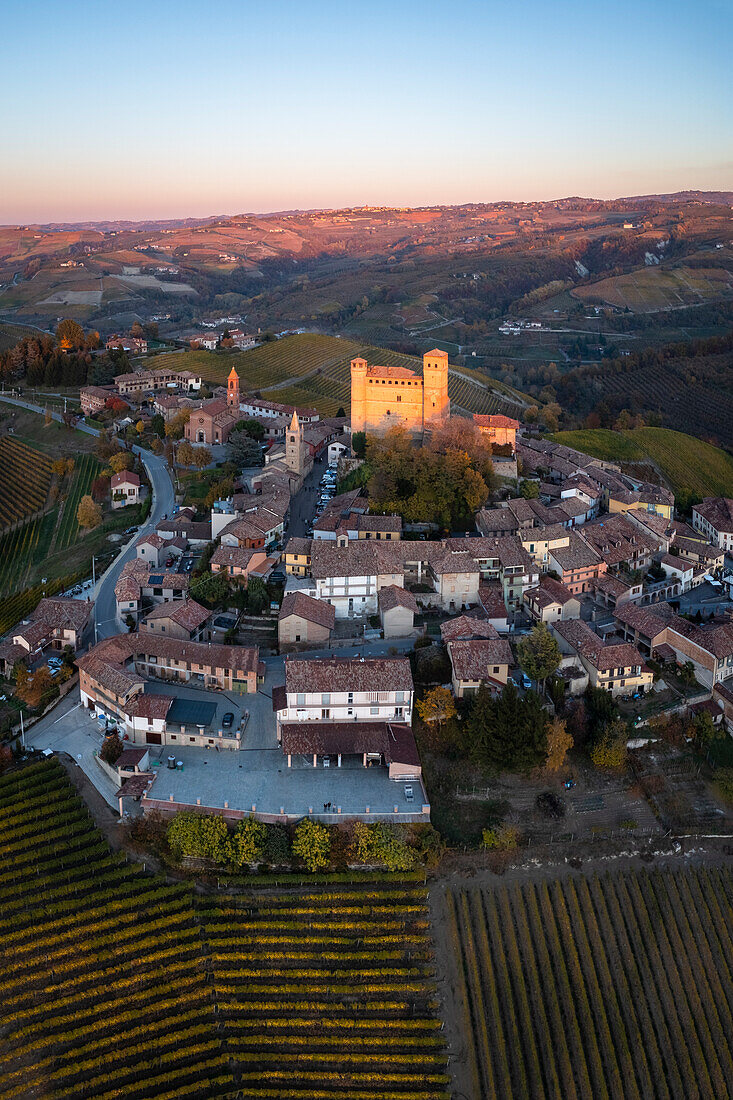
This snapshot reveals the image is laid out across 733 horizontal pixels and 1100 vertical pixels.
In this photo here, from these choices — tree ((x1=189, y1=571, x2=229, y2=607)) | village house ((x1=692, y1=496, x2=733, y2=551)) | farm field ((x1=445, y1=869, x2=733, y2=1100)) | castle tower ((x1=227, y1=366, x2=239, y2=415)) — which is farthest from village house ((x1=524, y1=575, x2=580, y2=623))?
castle tower ((x1=227, y1=366, x2=239, y2=415))

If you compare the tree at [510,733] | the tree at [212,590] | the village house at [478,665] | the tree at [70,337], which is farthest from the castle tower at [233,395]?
the tree at [510,733]

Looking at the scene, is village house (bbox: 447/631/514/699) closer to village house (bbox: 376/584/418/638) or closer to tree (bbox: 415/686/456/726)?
tree (bbox: 415/686/456/726)

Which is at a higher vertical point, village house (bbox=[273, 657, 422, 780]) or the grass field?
village house (bbox=[273, 657, 422, 780])

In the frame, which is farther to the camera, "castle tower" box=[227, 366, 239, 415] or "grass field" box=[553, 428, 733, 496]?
"grass field" box=[553, 428, 733, 496]

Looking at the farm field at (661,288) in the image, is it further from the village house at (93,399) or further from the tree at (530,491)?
the tree at (530,491)

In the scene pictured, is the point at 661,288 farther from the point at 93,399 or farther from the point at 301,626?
the point at 301,626

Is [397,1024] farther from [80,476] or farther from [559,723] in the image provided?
[80,476]
